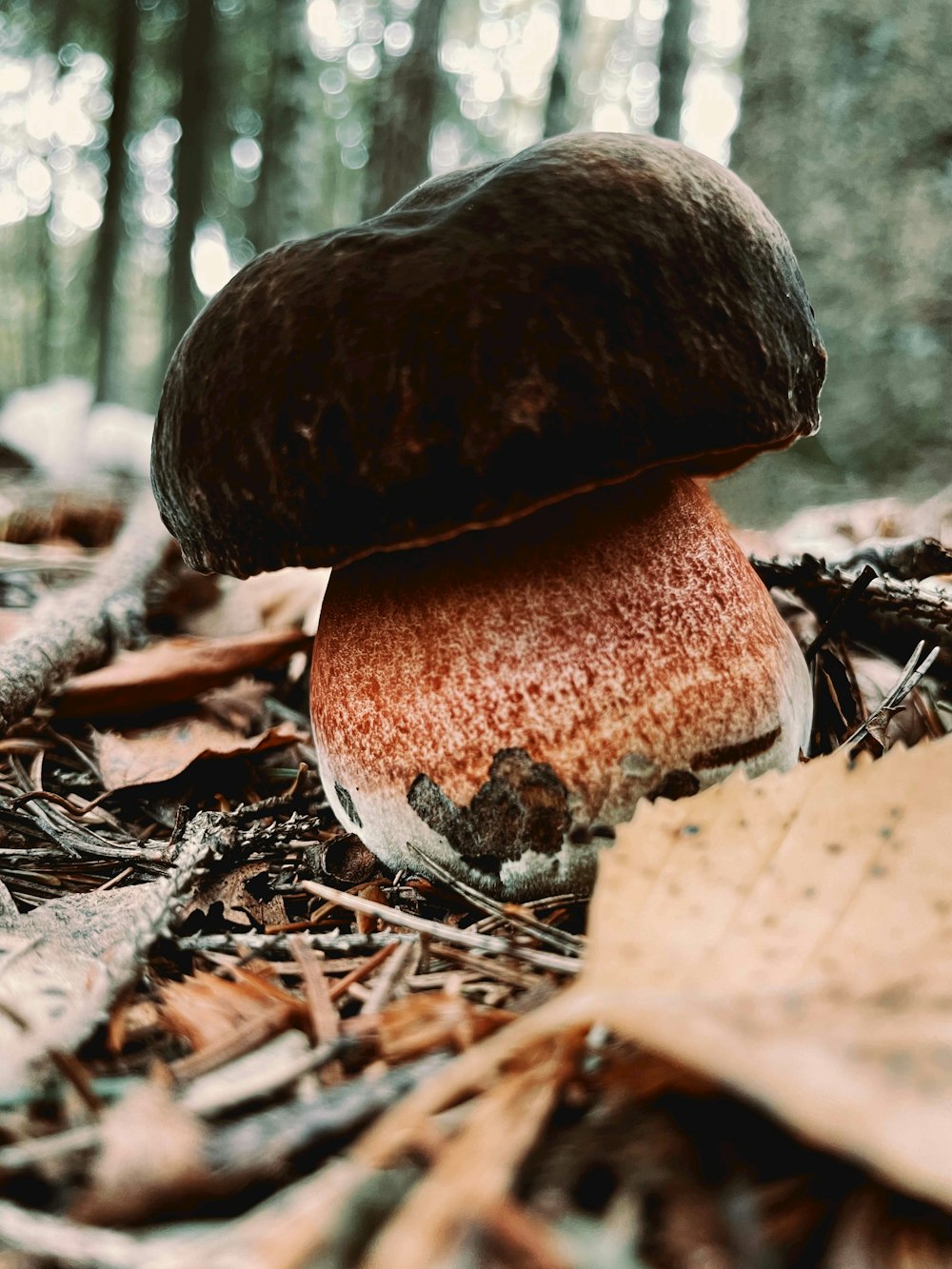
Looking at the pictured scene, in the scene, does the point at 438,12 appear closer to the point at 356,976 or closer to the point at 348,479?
the point at 348,479

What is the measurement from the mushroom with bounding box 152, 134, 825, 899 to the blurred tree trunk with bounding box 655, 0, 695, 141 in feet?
23.6

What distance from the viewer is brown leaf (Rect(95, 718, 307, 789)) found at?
1.46m

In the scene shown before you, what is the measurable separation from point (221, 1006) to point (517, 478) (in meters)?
0.56

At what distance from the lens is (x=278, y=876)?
1.21 meters

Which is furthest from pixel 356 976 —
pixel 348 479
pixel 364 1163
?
pixel 348 479

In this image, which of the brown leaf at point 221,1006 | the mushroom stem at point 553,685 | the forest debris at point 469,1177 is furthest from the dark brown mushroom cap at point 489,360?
the forest debris at point 469,1177

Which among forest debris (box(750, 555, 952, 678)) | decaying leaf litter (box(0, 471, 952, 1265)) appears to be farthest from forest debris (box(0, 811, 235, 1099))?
forest debris (box(750, 555, 952, 678))

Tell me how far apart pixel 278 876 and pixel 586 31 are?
20.8 m

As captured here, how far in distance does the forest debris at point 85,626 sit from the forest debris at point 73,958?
538mm

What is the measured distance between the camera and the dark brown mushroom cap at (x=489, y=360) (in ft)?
3.01

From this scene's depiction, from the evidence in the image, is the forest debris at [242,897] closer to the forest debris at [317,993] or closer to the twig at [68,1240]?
the forest debris at [317,993]

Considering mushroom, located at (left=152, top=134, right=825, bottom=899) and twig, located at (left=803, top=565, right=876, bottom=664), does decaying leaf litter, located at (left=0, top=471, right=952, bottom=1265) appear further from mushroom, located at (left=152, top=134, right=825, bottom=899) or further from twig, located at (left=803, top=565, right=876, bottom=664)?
twig, located at (left=803, top=565, right=876, bottom=664)

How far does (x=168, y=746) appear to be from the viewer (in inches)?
61.0

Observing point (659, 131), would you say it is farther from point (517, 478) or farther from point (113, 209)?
point (517, 478)
